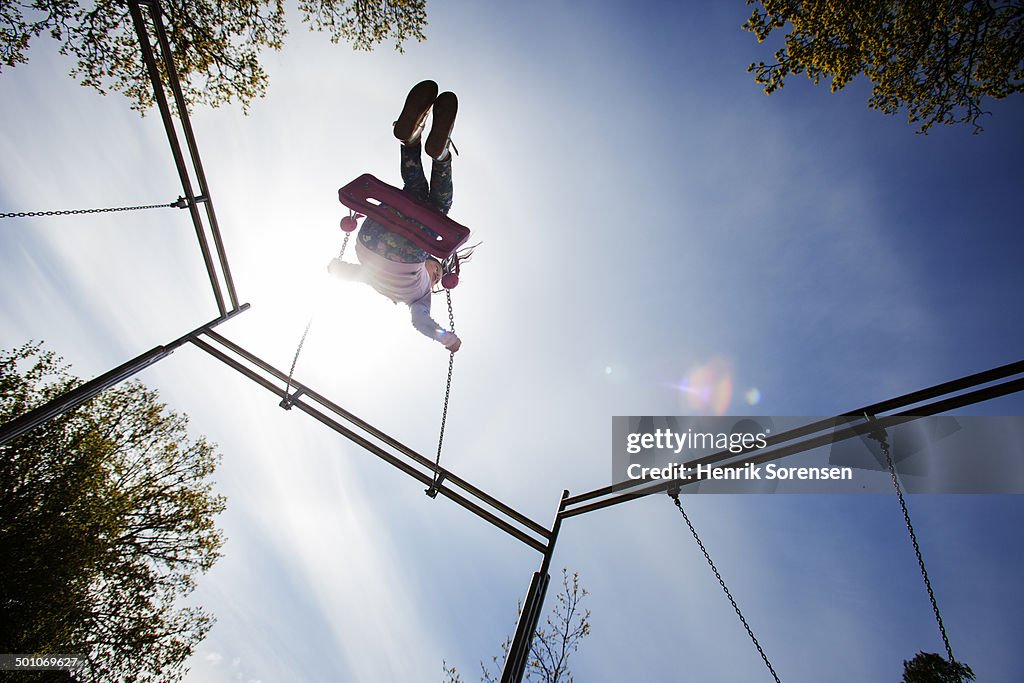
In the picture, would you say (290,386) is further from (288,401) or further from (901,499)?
(901,499)

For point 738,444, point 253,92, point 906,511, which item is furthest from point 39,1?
point 906,511

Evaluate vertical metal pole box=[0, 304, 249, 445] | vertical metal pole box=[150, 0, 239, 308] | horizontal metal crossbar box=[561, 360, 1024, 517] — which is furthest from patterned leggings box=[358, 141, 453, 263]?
horizontal metal crossbar box=[561, 360, 1024, 517]

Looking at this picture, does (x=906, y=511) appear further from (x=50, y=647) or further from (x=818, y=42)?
(x=50, y=647)

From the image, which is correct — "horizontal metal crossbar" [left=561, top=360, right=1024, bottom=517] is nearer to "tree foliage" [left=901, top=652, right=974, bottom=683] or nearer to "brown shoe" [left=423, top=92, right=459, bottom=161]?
"brown shoe" [left=423, top=92, right=459, bottom=161]

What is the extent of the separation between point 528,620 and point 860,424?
2513mm

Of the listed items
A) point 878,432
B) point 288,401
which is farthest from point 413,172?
point 878,432

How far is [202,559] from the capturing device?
475 inches

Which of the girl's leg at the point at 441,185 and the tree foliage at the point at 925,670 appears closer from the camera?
the girl's leg at the point at 441,185

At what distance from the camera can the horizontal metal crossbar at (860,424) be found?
1949mm

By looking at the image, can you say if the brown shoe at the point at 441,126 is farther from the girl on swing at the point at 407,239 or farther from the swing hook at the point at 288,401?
the swing hook at the point at 288,401

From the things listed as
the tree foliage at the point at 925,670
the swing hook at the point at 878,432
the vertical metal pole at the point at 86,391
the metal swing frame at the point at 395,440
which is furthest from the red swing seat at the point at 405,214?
the tree foliage at the point at 925,670

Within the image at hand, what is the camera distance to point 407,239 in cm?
332

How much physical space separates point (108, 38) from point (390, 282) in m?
6.27

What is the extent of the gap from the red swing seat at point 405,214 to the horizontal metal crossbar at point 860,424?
7.63 feet
